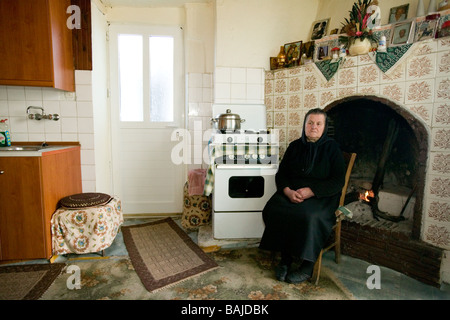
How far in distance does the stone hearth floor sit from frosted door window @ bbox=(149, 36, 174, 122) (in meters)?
1.46

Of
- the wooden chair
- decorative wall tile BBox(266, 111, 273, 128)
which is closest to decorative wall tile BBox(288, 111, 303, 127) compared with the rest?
decorative wall tile BBox(266, 111, 273, 128)

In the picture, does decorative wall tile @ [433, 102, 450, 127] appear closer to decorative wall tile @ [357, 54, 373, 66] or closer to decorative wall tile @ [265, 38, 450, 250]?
decorative wall tile @ [265, 38, 450, 250]

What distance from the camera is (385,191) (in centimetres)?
229

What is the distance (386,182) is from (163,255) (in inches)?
79.5

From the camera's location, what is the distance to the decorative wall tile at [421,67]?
5.89ft

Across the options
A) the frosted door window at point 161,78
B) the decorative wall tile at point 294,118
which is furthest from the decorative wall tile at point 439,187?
the frosted door window at point 161,78

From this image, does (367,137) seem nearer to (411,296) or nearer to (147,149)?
(411,296)

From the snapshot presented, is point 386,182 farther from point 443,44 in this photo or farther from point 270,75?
point 270,75

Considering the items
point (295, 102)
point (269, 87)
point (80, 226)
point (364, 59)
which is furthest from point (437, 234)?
point (80, 226)

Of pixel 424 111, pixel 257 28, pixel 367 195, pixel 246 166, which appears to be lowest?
pixel 367 195

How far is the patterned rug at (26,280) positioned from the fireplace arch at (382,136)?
2.49 m

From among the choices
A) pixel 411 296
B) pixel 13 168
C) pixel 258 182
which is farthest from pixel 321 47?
pixel 13 168

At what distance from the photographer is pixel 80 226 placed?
2123 mm
